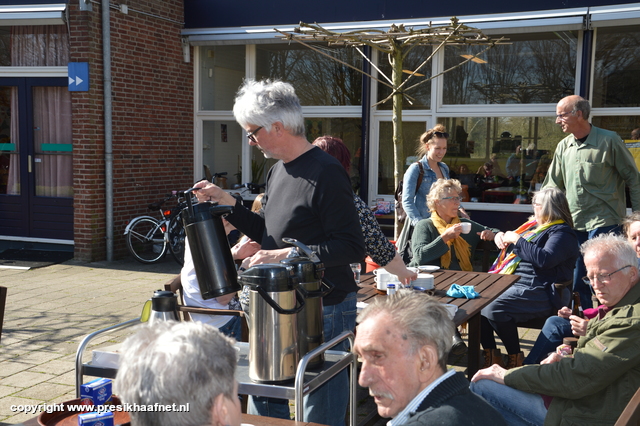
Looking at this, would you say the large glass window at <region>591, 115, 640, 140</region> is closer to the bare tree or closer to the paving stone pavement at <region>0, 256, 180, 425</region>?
the bare tree

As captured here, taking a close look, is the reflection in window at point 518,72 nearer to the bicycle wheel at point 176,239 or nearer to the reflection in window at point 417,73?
the reflection in window at point 417,73

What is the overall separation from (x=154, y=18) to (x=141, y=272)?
4.07 meters

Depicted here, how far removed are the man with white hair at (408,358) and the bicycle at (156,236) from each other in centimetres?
753

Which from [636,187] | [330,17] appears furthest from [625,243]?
[330,17]

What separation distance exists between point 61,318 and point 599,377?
513cm

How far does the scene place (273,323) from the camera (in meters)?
2.27

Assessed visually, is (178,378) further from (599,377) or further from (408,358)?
(599,377)

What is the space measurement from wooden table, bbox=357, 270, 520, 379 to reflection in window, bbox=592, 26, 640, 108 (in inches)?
201

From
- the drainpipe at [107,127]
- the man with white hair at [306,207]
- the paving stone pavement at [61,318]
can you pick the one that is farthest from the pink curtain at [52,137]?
the man with white hair at [306,207]

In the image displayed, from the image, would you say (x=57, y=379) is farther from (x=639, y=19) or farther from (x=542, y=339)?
(x=639, y=19)

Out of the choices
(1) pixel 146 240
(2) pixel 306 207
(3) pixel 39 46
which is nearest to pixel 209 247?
(2) pixel 306 207

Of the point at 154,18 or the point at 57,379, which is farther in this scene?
the point at 154,18

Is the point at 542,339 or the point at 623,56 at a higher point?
the point at 623,56

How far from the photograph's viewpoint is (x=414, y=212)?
5.95 meters
